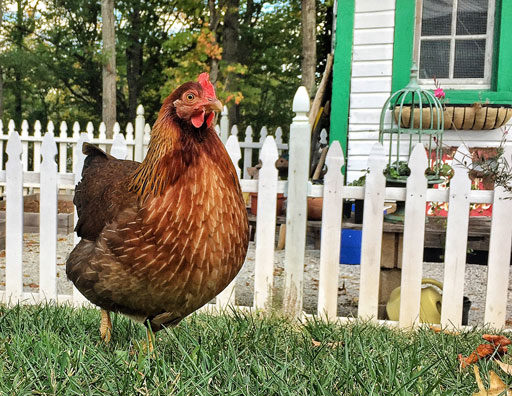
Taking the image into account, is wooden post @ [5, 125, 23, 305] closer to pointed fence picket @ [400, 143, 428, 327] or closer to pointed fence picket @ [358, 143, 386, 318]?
pointed fence picket @ [358, 143, 386, 318]

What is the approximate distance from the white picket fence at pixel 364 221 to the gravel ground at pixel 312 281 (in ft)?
1.07

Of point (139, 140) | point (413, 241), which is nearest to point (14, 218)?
point (413, 241)

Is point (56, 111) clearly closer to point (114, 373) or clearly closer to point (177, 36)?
point (177, 36)

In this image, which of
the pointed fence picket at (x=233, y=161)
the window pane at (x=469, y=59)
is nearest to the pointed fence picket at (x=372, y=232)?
the pointed fence picket at (x=233, y=161)

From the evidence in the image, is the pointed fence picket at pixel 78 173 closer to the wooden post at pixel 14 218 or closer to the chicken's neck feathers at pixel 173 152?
the wooden post at pixel 14 218

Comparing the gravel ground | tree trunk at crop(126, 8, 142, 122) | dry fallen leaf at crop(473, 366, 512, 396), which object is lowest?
the gravel ground

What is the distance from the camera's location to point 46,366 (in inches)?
76.6

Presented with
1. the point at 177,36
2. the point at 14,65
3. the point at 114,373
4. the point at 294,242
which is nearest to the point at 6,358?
the point at 114,373

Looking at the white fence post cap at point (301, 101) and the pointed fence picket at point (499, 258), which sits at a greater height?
the white fence post cap at point (301, 101)

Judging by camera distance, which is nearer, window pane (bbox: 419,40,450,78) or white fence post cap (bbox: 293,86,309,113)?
white fence post cap (bbox: 293,86,309,113)

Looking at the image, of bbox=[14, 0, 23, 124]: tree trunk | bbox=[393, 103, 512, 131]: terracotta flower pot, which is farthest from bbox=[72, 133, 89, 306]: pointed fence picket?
bbox=[14, 0, 23, 124]: tree trunk

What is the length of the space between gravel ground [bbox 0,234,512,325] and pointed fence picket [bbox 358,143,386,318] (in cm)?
36

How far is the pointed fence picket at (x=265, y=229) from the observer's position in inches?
144

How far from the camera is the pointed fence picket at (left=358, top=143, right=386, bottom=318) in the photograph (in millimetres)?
3520
